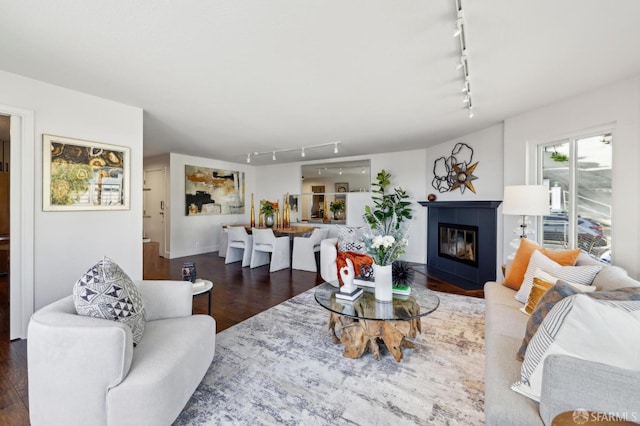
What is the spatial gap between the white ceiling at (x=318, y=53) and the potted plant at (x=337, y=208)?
11.3ft

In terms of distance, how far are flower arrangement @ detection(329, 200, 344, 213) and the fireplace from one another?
2.43 metres

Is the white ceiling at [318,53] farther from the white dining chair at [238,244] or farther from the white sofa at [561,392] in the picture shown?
the white dining chair at [238,244]

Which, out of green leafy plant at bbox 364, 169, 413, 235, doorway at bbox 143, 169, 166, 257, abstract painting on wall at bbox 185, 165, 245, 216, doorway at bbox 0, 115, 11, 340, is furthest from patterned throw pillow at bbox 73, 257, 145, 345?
doorway at bbox 143, 169, 166, 257

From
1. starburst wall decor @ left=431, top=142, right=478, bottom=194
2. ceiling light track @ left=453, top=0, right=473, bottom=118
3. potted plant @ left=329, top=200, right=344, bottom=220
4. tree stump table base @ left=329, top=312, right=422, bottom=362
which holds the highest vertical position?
ceiling light track @ left=453, top=0, right=473, bottom=118

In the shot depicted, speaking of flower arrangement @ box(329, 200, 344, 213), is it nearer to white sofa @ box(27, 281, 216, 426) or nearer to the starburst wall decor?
the starburst wall decor

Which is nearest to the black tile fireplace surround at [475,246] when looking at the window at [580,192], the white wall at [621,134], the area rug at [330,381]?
the window at [580,192]

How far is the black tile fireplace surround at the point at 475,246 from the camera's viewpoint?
395 centimetres

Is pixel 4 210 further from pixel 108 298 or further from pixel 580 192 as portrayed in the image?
pixel 580 192

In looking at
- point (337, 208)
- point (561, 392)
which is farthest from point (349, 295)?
point (337, 208)

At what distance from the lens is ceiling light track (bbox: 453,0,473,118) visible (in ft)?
5.28

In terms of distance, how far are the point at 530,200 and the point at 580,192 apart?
2.44 ft

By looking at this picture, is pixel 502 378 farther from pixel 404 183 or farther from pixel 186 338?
pixel 404 183

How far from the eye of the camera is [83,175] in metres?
2.81

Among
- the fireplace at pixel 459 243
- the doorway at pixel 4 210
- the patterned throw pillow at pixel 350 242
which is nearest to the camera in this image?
the doorway at pixel 4 210
